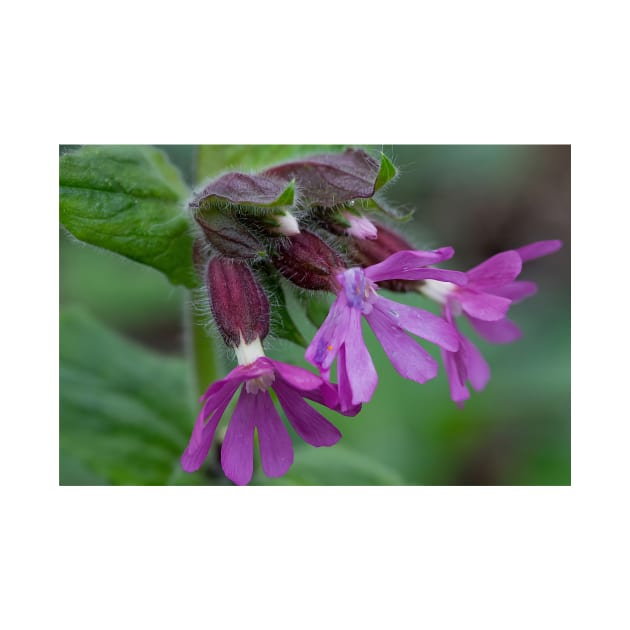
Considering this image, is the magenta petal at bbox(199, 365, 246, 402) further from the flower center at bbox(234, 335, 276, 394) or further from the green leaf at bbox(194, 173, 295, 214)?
the green leaf at bbox(194, 173, 295, 214)

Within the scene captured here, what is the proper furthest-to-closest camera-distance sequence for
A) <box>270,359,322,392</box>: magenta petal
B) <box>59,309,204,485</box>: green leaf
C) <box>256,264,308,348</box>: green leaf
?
<box>59,309,204,485</box>: green leaf
<box>256,264,308,348</box>: green leaf
<box>270,359,322,392</box>: magenta petal

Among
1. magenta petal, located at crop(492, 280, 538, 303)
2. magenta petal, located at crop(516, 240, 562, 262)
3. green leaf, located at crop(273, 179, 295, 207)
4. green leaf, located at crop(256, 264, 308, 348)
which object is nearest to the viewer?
green leaf, located at crop(273, 179, 295, 207)

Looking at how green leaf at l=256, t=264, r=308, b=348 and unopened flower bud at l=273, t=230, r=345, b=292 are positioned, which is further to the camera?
green leaf at l=256, t=264, r=308, b=348

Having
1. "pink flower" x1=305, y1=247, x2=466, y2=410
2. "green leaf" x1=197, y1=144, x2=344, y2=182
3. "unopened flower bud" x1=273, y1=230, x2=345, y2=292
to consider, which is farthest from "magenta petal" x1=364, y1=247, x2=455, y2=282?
"green leaf" x1=197, y1=144, x2=344, y2=182

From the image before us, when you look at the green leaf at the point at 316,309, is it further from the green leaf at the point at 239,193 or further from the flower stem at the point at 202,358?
the flower stem at the point at 202,358

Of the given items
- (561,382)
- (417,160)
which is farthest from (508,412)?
(417,160)

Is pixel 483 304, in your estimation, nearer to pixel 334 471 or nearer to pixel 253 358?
Result: pixel 253 358

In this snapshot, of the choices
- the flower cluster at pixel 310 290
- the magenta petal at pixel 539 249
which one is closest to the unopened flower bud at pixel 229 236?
the flower cluster at pixel 310 290
